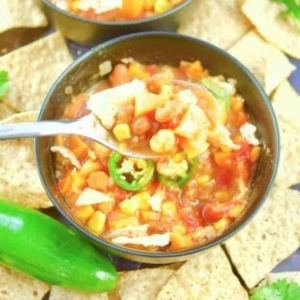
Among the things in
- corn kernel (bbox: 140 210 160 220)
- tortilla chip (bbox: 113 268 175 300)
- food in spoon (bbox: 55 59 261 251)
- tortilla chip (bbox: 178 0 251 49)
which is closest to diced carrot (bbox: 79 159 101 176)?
food in spoon (bbox: 55 59 261 251)

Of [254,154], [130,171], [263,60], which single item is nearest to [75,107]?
[130,171]

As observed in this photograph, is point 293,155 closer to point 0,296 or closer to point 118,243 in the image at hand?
point 118,243

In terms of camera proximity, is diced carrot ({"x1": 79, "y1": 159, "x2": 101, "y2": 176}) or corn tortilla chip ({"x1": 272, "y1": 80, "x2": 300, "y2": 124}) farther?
corn tortilla chip ({"x1": 272, "y1": 80, "x2": 300, "y2": 124})

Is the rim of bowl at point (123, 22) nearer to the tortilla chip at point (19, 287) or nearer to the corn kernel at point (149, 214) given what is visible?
the corn kernel at point (149, 214)

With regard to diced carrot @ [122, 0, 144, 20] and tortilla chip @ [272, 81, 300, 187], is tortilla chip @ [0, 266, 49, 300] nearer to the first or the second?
tortilla chip @ [272, 81, 300, 187]

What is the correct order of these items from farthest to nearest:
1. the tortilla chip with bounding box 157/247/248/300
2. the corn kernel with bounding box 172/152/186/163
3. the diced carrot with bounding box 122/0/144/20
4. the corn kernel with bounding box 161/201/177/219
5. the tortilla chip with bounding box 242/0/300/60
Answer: the tortilla chip with bounding box 242/0/300/60, the diced carrot with bounding box 122/0/144/20, the tortilla chip with bounding box 157/247/248/300, the corn kernel with bounding box 161/201/177/219, the corn kernel with bounding box 172/152/186/163

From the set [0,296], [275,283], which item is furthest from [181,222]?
[0,296]
